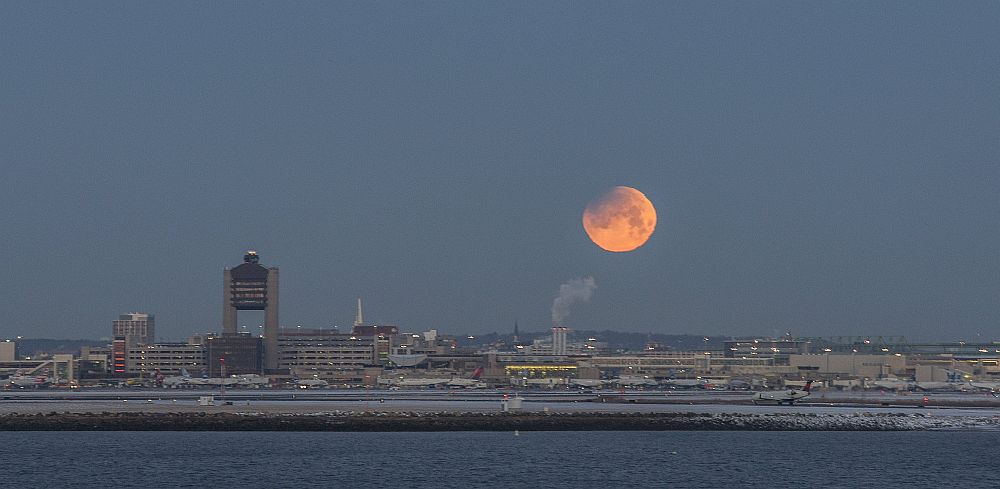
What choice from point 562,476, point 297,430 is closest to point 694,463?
point 562,476

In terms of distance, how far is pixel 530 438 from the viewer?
119 metres

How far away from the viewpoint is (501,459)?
10012cm

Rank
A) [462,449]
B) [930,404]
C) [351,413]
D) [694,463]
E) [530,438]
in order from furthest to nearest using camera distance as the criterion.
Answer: [930,404] → [351,413] → [530,438] → [462,449] → [694,463]

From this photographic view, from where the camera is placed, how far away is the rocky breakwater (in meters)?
127

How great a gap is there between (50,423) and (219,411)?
60.2 ft

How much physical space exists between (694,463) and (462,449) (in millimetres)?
19269

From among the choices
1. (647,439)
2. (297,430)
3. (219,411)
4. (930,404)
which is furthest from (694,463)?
(930,404)

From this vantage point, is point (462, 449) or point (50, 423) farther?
point (50, 423)

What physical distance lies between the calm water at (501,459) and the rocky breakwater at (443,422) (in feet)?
9.37

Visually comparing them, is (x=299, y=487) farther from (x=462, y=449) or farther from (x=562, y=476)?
(x=462, y=449)

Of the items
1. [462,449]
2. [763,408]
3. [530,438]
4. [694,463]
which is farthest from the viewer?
[763,408]

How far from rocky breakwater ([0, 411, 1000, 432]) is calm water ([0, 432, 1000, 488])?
112 inches

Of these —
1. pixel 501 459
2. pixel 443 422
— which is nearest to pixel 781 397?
pixel 443 422

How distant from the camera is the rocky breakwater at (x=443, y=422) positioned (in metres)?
127
